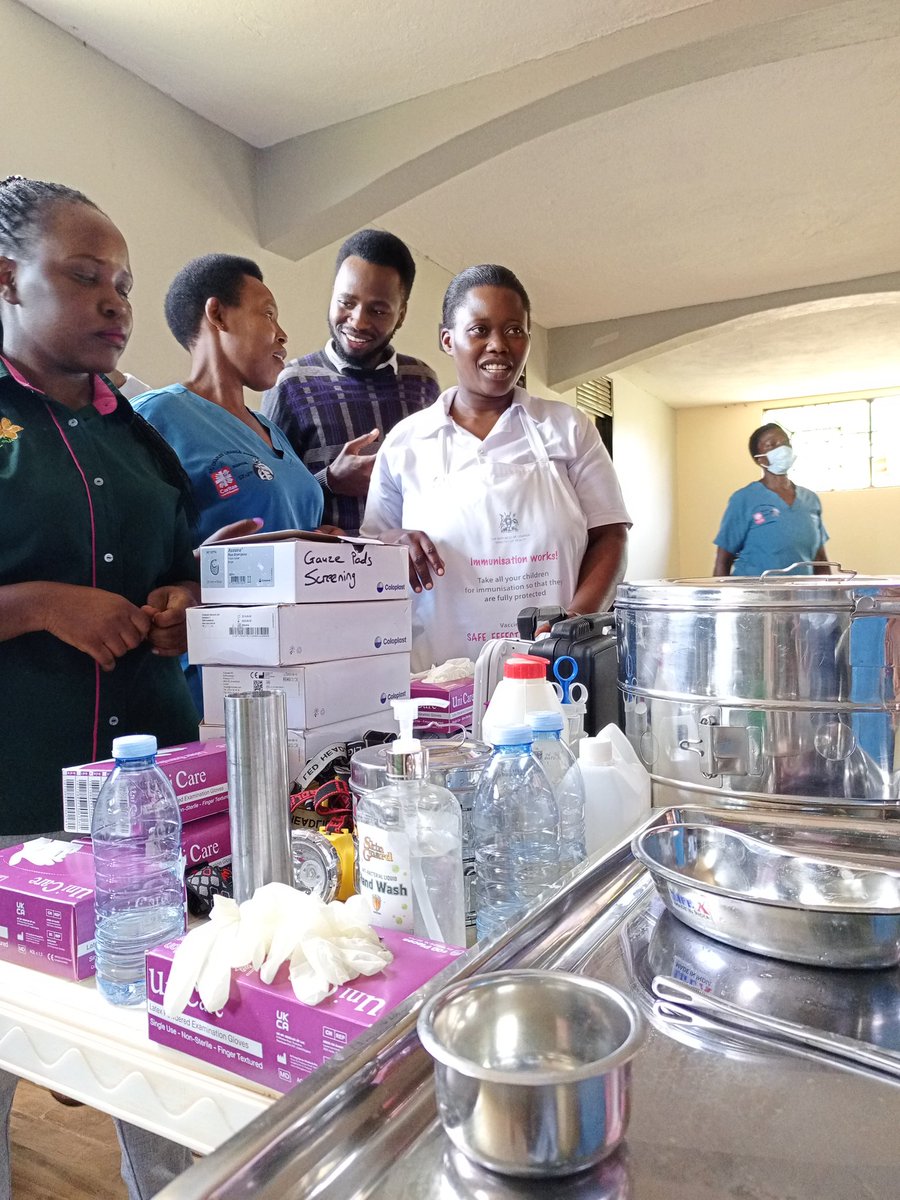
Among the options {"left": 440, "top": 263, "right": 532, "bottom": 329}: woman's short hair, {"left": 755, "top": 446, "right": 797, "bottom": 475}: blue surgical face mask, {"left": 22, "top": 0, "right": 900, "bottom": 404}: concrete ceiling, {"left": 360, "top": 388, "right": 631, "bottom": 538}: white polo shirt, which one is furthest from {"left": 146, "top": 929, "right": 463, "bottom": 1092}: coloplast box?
{"left": 755, "top": 446, "right": 797, "bottom": 475}: blue surgical face mask

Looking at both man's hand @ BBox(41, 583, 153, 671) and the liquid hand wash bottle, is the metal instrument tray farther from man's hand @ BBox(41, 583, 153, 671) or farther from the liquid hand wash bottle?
man's hand @ BBox(41, 583, 153, 671)

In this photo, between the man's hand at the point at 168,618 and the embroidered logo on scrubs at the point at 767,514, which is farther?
the embroidered logo on scrubs at the point at 767,514

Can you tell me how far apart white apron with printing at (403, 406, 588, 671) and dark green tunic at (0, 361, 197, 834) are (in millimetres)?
510

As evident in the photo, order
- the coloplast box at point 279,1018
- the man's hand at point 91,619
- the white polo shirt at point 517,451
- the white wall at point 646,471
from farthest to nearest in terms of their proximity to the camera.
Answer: the white wall at point 646,471 → the white polo shirt at point 517,451 → the man's hand at point 91,619 → the coloplast box at point 279,1018

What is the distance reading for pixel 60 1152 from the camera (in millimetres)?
1479

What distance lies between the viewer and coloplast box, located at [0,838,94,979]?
702 millimetres

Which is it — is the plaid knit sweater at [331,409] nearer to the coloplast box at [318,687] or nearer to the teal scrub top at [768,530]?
the coloplast box at [318,687]

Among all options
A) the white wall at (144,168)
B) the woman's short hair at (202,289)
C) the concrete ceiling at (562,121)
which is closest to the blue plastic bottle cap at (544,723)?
the woman's short hair at (202,289)

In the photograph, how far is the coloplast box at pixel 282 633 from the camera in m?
0.97

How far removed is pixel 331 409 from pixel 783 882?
1666 mm

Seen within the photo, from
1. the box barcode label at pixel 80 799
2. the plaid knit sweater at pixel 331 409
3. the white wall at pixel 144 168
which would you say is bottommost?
the box barcode label at pixel 80 799

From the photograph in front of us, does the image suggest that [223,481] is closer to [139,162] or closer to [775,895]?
[775,895]

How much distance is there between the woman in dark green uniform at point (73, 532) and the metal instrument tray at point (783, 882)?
0.83 metres

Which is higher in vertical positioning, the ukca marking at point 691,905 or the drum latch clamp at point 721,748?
the drum latch clamp at point 721,748
